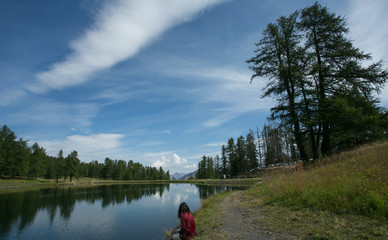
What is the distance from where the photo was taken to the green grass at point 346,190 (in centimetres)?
535

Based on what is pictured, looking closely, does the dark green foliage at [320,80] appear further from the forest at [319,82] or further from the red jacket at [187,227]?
the red jacket at [187,227]

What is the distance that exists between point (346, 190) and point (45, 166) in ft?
331

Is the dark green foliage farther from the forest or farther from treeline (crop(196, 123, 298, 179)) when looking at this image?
treeline (crop(196, 123, 298, 179))

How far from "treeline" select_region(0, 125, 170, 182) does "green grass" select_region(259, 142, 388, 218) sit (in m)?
77.4

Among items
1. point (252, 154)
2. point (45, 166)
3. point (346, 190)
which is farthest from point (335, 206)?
point (45, 166)

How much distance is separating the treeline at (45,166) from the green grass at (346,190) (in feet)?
254

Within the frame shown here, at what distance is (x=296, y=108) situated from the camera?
47.3ft

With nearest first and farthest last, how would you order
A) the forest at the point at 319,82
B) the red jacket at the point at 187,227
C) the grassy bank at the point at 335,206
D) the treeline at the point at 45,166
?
1. the grassy bank at the point at 335,206
2. the red jacket at the point at 187,227
3. the forest at the point at 319,82
4. the treeline at the point at 45,166

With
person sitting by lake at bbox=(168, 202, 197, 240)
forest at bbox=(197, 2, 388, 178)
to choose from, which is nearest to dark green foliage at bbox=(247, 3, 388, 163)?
forest at bbox=(197, 2, 388, 178)

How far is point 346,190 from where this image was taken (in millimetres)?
6203

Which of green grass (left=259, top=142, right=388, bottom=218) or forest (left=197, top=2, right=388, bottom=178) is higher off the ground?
forest (left=197, top=2, right=388, bottom=178)

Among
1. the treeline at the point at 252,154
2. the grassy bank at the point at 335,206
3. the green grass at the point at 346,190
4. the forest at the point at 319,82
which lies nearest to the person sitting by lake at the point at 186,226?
the grassy bank at the point at 335,206

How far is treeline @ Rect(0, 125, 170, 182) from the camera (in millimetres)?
61812

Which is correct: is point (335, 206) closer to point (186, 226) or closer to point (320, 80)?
point (186, 226)
